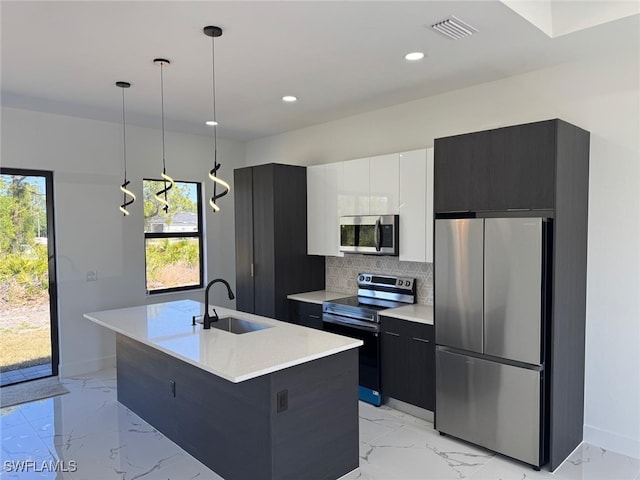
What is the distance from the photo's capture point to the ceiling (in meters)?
2.48

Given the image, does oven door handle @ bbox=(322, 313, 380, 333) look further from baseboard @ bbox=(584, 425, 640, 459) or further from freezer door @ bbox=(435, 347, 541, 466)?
baseboard @ bbox=(584, 425, 640, 459)

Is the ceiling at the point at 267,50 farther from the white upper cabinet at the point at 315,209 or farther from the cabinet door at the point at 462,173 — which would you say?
the white upper cabinet at the point at 315,209

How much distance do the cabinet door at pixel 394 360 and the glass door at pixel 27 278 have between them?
3604 millimetres

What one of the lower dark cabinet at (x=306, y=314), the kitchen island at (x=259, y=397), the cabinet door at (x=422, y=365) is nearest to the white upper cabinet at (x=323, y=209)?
the lower dark cabinet at (x=306, y=314)

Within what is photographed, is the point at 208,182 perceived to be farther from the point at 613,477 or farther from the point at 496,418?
the point at 613,477

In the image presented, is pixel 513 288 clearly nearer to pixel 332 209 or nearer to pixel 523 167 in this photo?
pixel 523 167

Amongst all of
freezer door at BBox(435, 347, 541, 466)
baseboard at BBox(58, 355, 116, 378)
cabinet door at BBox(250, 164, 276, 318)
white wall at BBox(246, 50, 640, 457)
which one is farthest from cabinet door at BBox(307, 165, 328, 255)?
baseboard at BBox(58, 355, 116, 378)

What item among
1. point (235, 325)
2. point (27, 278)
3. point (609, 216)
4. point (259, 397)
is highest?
point (609, 216)

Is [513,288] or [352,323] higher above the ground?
[513,288]

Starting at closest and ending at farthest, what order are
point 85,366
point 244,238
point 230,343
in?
point 230,343, point 85,366, point 244,238

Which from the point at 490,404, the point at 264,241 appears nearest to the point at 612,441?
the point at 490,404

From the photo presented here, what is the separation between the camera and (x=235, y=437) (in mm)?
2814

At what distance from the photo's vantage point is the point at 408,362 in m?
3.84

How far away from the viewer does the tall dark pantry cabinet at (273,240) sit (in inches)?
191
